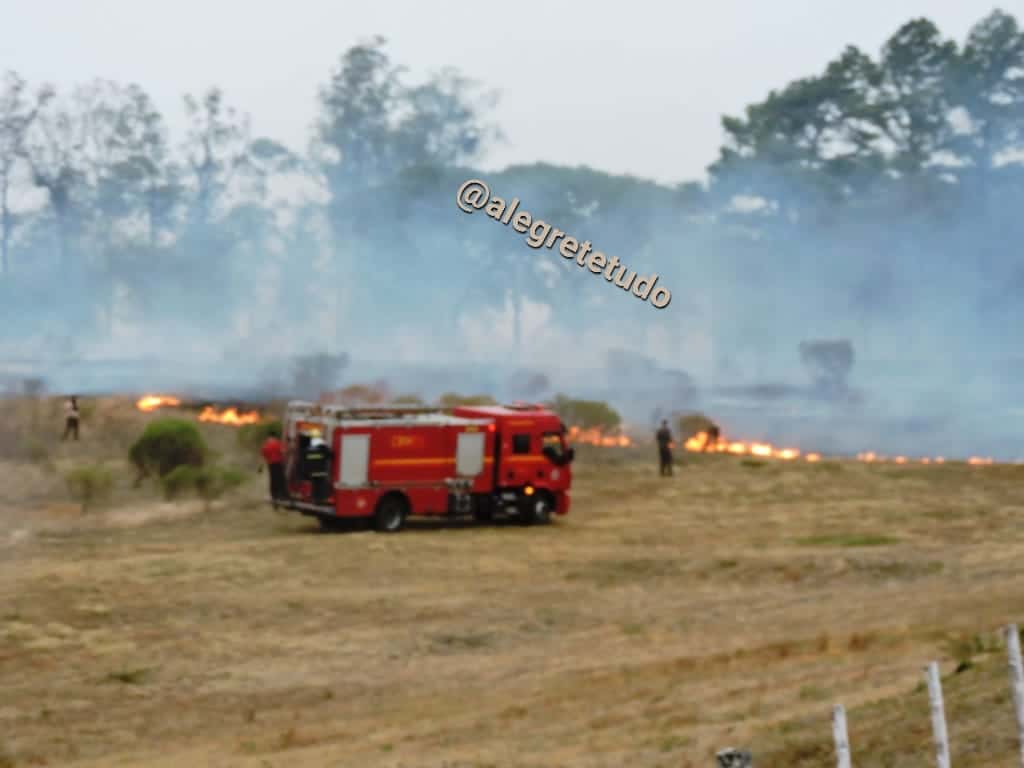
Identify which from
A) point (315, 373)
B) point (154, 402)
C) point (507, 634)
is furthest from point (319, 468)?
point (315, 373)

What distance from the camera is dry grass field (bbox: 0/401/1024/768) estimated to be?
15.9 meters

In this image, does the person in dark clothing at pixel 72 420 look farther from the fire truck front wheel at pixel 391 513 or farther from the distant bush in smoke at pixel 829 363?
the distant bush in smoke at pixel 829 363

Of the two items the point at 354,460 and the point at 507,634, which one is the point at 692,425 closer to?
the point at 354,460

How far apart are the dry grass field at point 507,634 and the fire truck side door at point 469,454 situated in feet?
4.12

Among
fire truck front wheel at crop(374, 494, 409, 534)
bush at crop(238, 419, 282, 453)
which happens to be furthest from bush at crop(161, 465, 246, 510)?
fire truck front wheel at crop(374, 494, 409, 534)

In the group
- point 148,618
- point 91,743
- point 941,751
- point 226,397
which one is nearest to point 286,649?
point 148,618

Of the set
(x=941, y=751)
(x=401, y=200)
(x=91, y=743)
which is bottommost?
(x=91, y=743)

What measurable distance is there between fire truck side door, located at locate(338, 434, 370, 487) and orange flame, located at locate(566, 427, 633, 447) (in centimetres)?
2181

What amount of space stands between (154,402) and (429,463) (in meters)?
22.5

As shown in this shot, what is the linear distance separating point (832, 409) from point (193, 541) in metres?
34.3

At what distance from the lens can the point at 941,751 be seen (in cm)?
910

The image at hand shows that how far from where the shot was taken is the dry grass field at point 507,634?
1585cm

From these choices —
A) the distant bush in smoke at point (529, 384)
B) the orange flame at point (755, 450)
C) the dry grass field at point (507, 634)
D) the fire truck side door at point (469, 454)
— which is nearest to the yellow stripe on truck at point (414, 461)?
the fire truck side door at point (469, 454)

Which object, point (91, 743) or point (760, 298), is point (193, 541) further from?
point (760, 298)
